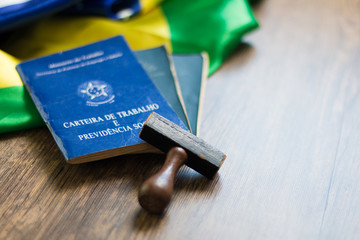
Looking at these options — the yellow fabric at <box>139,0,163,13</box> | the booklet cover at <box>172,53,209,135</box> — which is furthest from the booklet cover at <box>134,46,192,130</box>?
the yellow fabric at <box>139,0,163,13</box>

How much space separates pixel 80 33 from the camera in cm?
103

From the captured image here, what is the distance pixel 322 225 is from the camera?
693 millimetres

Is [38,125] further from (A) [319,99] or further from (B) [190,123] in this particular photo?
(A) [319,99]

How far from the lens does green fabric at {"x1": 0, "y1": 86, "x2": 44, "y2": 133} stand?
2.64ft

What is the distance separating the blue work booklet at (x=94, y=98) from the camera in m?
0.74

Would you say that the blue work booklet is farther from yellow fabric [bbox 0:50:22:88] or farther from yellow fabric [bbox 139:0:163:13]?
yellow fabric [bbox 139:0:163:13]

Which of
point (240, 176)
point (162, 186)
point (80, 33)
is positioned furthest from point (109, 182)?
point (80, 33)

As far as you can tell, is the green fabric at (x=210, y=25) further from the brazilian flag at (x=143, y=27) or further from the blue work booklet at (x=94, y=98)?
the blue work booklet at (x=94, y=98)

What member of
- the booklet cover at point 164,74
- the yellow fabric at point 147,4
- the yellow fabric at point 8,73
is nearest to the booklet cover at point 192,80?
the booklet cover at point 164,74

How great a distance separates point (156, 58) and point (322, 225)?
475 millimetres

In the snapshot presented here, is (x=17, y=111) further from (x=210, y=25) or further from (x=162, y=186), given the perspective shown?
(x=210, y=25)

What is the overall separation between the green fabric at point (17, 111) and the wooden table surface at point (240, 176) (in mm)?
18

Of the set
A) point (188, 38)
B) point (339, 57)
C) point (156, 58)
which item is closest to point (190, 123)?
point (156, 58)

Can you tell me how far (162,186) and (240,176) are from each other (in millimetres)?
173
